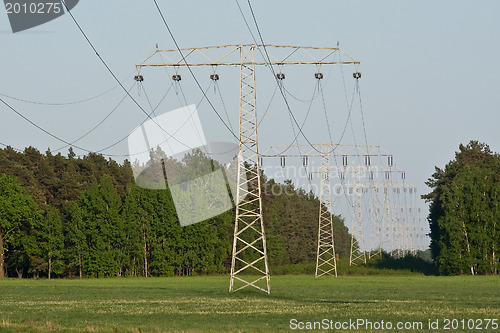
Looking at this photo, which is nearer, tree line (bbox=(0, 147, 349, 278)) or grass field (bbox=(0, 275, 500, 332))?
grass field (bbox=(0, 275, 500, 332))

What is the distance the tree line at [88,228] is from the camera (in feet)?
373

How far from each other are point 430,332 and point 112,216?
101012 millimetres

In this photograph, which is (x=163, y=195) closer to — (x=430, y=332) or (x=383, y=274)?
(x=383, y=274)

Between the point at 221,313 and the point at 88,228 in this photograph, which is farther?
the point at 88,228

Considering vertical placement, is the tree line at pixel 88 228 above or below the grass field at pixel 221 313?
above

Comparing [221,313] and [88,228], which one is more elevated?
[88,228]

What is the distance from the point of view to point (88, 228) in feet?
405

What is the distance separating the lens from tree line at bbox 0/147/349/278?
373 feet

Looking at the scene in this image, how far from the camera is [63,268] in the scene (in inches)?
4692

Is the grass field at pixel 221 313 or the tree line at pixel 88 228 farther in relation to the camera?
the tree line at pixel 88 228

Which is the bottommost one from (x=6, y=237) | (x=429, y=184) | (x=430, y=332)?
(x=430, y=332)

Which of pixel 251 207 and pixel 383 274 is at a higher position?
pixel 251 207

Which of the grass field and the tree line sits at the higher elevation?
the tree line

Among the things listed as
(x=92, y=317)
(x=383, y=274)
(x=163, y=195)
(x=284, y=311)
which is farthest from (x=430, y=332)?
(x=163, y=195)
